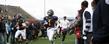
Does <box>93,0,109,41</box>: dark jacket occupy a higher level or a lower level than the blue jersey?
higher

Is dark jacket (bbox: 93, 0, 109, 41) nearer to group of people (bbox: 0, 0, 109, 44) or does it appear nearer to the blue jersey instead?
group of people (bbox: 0, 0, 109, 44)

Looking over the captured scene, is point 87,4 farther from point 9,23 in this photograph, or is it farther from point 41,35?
point 41,35

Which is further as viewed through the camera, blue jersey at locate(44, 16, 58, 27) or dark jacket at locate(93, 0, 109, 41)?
blue jersey at locate(44, 16, 58, 27)

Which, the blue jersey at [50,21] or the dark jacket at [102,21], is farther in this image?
the blue jersey at [50,21]

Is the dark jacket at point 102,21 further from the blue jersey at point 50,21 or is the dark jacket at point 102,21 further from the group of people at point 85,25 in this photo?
the blue jersey at point 50,21

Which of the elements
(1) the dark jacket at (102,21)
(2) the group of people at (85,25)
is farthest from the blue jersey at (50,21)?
(1) the dark jacket at (102,21)

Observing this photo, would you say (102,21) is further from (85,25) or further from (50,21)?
(50,21)

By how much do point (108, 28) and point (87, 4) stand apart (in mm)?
6893

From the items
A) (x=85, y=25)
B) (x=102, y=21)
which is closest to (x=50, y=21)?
(x=85, y=25)

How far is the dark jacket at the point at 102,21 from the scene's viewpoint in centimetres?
497

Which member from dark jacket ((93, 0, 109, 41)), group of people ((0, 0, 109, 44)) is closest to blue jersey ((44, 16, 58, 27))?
group of people ((0, 0, 109, 44))

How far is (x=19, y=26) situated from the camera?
2086cm

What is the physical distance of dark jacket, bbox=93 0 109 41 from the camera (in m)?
4.97

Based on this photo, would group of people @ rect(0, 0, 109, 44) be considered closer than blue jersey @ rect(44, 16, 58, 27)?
Yes
